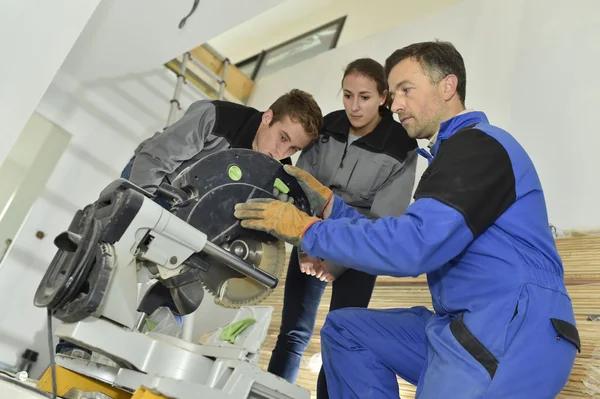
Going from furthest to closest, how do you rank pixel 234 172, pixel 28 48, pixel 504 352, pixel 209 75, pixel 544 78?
pixel 209 75
pixel 544 78
pixel 28 48
pixel 234 172
pixel 504 352

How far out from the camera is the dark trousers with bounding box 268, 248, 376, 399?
2.04 metres

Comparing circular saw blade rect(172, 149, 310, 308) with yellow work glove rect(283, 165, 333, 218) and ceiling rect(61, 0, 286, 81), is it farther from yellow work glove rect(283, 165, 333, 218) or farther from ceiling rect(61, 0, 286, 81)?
ceiling rect(61, 0, 286, 81)

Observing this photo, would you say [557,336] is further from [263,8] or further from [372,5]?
[372,5]

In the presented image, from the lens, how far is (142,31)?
328 cm

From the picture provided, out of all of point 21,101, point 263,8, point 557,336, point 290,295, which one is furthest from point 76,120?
point 557,336

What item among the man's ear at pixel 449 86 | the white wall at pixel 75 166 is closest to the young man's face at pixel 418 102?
the man's ear at pixel 449 86

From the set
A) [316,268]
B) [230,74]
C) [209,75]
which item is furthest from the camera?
[230,74]

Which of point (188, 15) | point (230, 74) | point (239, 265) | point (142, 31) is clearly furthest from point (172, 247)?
point (230, 74)

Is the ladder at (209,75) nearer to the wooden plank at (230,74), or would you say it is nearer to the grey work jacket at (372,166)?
the wooden plank at (230,74)

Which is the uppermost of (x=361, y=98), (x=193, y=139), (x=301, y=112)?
(x=361, y=98)

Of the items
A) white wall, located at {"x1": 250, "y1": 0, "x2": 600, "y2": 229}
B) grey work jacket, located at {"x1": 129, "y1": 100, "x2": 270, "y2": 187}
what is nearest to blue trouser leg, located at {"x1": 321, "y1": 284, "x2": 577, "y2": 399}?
grey work jacket, located at {"x1": 129, "y1": 100, "x2": 270, "y2": 187}

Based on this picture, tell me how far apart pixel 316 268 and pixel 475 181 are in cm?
87

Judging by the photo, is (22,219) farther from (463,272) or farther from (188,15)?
(463,272)

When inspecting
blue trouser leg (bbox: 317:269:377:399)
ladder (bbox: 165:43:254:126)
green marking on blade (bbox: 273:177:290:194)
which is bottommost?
blue trouser leg (bbox: 317:269:377:399)
